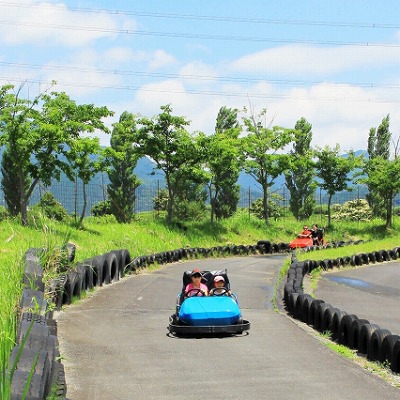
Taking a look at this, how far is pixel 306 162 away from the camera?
171 ft

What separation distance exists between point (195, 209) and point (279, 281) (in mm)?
34078

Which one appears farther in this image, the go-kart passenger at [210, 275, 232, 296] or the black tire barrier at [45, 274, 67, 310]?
the black tire barrier at [45, 274, 67, 310]

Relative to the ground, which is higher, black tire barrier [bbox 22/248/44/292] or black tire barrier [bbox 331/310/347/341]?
black tire barrier [bbox 22/248/44/292]

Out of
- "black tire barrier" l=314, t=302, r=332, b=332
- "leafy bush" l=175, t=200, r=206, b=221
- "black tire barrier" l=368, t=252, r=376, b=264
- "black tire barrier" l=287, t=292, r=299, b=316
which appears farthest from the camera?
"leafy bush" l=175, t=200, r=206, b=221

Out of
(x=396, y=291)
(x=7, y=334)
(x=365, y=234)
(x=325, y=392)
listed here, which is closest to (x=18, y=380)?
(x=7, y=334)

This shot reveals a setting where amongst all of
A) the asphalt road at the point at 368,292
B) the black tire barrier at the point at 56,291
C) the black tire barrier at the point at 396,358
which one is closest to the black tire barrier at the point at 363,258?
the asphalt road at the point at 368,292

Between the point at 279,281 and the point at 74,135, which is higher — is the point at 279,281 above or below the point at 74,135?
below

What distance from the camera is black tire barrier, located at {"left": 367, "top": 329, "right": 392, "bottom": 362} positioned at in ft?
31.7

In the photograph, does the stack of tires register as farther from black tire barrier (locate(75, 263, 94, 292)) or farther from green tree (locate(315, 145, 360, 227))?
green tree (locate(315, 145, 360, 227))

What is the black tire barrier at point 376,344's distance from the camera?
966 cm

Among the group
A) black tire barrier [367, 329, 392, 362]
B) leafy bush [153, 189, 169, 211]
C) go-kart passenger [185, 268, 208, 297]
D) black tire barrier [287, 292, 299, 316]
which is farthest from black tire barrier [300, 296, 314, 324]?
leafy bush [153, 189, 169, 211]

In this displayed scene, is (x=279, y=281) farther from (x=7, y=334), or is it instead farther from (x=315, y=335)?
(x=7, y=334)

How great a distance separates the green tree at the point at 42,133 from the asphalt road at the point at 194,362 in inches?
718

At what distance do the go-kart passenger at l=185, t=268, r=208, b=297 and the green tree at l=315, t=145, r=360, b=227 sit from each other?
130 ft
